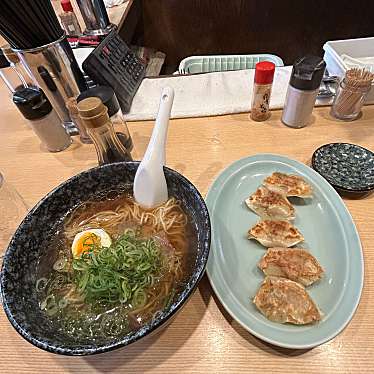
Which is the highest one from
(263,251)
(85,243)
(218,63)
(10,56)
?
(10,56)

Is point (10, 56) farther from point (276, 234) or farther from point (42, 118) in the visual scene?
point (276, 234)

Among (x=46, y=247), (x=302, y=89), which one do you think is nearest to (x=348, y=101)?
(x=302, y=89)

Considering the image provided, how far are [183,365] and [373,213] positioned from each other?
2.26 ft

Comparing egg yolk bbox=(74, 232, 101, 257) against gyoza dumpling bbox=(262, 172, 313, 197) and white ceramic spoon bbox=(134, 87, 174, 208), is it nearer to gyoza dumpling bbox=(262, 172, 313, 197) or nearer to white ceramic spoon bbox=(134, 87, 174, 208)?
white ceramic spoon bbox=(134, 87, 174, 208)

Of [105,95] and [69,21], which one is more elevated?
[105,95]

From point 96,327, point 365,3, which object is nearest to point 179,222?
point 96,327

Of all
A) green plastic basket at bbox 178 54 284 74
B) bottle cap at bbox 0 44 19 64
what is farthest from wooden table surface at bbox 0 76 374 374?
green plastic basket at bbox 178 54 284 74

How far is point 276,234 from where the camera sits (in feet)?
2.69

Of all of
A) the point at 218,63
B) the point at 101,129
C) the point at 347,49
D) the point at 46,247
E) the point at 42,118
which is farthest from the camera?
the point at 218,63

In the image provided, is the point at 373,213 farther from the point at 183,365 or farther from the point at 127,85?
the point at 127,85

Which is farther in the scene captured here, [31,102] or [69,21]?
[69,21]

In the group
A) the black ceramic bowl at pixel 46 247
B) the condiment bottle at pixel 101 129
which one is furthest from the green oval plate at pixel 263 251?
the condiment bottle at pixel 101 129

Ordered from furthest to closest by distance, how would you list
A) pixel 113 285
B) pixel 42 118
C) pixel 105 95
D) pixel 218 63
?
pixel 218 63 → pixel 42 118 → pixel 105 95 → pixel 113 285

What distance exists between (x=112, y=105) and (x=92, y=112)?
0.23 metres
